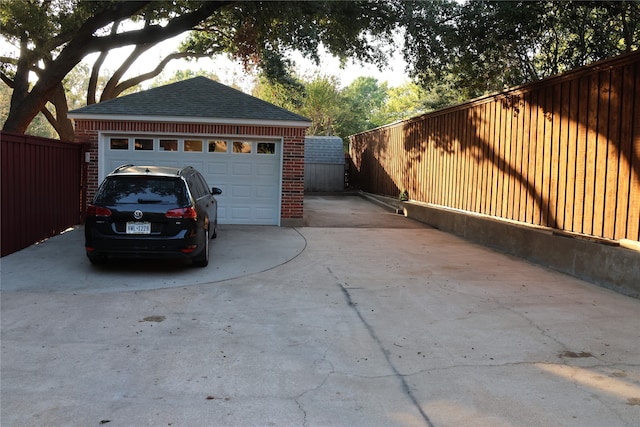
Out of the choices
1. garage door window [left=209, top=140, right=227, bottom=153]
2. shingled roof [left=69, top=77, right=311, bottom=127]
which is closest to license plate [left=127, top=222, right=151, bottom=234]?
shingled roof [left=69, top=77, right=311, bottom=127]

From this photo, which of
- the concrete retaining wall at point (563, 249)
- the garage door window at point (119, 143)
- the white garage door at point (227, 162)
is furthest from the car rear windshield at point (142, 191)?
the concrete retaining wall at point (563, 249)

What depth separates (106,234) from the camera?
7.35 meters

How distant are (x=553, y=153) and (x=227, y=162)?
7778 mm

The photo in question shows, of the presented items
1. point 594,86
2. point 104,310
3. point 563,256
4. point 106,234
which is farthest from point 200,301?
point 594,86

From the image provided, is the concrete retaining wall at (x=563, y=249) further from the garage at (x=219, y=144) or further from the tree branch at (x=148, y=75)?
the tree branch at (x=148, y=75)

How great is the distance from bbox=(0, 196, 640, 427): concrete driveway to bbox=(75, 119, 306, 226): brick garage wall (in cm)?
442

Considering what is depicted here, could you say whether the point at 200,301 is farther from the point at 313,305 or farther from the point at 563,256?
the point at 563,256

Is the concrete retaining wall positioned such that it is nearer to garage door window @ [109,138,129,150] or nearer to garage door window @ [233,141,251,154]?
garage door window @ [233,141,251,154]

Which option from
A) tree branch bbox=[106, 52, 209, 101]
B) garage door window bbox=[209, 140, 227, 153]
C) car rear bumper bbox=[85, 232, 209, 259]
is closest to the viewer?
car rear bumper bbox=[85, 232, 209, 259]

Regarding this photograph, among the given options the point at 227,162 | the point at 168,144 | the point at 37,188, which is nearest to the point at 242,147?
the point at 227,162

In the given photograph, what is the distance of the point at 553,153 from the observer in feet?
30.4

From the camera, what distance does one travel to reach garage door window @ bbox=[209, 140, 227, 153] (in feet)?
43.5

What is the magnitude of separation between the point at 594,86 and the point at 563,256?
280 centimetres

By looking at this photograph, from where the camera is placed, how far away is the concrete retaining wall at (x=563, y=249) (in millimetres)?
7258
